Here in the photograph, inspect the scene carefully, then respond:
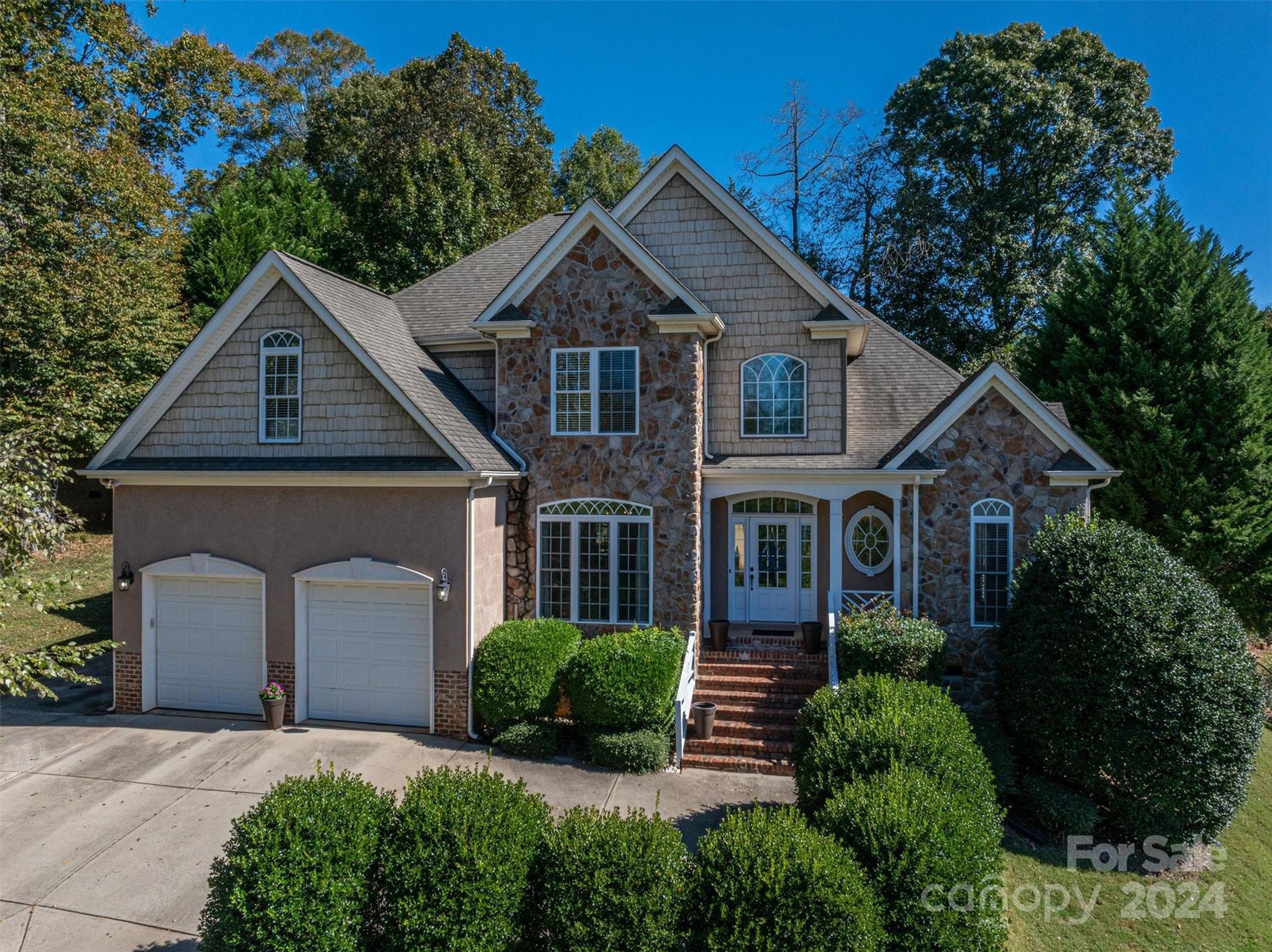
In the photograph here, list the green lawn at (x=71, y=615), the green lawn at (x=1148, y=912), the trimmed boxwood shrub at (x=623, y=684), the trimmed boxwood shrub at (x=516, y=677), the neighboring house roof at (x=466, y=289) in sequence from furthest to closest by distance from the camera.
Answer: the green lawn at (x=71, y=615) < the neighboring house roof at (x=466, y=289) < the trimmed boxwood shrub at (x=516, y=677) < the trimmed boxwood shrub at (x=623, y=684) < the green lawn at (x=1148, y=912)

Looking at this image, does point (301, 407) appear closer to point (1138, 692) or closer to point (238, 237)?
point (1138, 692)

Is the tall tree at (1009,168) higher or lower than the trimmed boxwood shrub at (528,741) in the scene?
higher

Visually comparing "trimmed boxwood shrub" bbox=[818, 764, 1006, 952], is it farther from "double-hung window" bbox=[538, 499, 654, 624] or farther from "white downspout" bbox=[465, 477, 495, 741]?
"double-hung window" bbox=[538, 499, 654, 624]

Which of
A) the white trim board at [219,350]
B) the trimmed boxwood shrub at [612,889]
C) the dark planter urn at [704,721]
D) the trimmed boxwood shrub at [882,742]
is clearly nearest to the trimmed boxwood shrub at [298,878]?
the trimmed boxwood shrub at [612,889]

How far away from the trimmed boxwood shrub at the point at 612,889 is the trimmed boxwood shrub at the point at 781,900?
26cm

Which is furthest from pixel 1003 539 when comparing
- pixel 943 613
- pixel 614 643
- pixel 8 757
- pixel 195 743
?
pixel 8 757

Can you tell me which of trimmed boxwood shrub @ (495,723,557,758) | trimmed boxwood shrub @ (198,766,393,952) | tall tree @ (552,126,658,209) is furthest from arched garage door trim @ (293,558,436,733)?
tall tree @ (552,126,658,209)

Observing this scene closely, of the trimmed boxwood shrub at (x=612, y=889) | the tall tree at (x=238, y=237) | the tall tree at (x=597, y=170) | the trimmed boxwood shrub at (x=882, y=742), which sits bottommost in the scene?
the trimmed boxwood shrub at (x=612, y=889)

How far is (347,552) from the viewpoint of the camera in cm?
1197

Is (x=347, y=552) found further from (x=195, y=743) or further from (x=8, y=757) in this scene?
(x=8, y=757)

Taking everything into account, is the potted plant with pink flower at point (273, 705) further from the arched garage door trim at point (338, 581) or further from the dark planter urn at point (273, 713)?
the arched garage door trim at point (338, 581)

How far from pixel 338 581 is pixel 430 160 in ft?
Answer: 69.0

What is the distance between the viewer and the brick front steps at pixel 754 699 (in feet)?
36.2

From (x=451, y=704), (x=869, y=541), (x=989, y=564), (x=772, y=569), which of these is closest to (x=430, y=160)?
(x=772, y=569)
